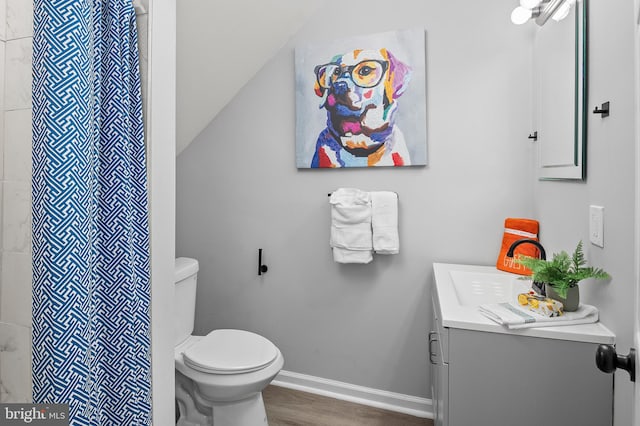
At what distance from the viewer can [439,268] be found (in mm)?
1814

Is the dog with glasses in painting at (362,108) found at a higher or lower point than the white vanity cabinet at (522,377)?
higher

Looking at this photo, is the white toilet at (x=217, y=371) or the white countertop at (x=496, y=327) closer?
the white countertop at (x=496, y=327)

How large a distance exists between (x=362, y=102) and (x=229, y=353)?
4.74ft

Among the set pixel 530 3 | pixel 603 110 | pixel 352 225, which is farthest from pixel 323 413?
pixel 530 3

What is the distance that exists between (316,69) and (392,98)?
485 millimetres

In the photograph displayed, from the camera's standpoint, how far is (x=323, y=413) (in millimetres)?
2000

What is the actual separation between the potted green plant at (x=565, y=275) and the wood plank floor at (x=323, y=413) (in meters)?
1.14

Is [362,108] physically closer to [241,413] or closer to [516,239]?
[516,239]

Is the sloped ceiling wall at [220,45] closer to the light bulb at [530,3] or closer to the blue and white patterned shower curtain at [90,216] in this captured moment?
the blue and white patterned shower curtain at [90,216]

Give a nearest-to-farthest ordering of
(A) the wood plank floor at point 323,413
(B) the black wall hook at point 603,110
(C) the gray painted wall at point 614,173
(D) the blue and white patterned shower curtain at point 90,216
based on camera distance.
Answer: (D) the blue and white patterned shower curtain at point 90,216 < (C) the gray painted wall at point 614,173 < (B) the black wall hook at point 603,110 < (A) the wood plank floor at point 323,413

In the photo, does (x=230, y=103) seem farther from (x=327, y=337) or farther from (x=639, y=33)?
(x=639, y=33)

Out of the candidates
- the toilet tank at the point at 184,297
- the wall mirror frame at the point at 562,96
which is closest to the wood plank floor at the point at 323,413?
the toilet tank at the point at 184,297

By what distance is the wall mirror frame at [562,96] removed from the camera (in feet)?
3.94

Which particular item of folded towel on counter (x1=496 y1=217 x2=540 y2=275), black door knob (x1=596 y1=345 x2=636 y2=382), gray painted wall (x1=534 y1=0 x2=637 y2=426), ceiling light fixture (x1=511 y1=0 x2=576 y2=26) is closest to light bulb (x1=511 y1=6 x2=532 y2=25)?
ceiling light fixture (x1=511 y1=0 x2=576 y2=26)
